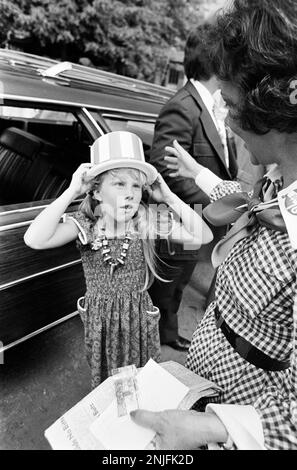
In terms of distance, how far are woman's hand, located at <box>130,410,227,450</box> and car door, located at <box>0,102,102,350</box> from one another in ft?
3.81

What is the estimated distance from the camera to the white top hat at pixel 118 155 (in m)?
1.45

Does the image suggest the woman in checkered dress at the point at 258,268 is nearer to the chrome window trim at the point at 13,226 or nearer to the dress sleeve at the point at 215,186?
the dress sleeve at the point at 215,186

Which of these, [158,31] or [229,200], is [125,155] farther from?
[158,31]

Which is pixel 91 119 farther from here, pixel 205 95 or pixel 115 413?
pixel 115 413

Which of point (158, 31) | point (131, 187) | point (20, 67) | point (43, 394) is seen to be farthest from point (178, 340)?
point (158, 31)

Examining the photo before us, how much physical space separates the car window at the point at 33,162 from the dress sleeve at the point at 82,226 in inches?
40.5

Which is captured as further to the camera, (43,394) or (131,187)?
(43,394)

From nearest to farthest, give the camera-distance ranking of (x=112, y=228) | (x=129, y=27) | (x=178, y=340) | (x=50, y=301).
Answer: (x=112, y=228) < (x=50, y=301) < (x=178, y=340) < (x=129, y=27)

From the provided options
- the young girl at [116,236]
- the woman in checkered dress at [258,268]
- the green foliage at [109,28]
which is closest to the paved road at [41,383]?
the young girl at [116,236]

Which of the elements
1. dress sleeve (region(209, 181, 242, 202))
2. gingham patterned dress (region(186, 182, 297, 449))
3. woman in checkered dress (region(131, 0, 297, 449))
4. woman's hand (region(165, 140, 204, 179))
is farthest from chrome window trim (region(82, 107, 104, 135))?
gingham patterned dress (region(186, 182, 297, 449))

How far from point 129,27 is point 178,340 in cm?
1184

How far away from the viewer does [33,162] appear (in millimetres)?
2717

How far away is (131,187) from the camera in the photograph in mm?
1513

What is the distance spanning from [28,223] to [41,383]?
1.05 metres
